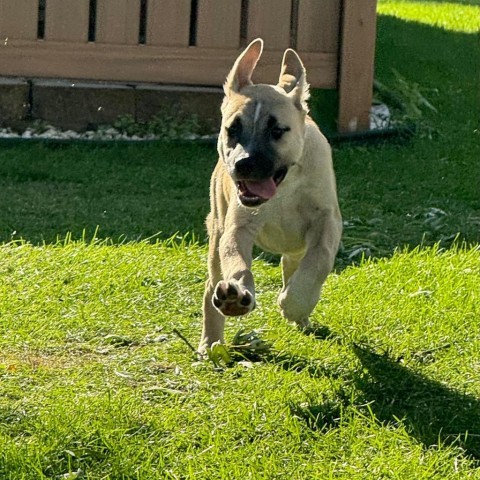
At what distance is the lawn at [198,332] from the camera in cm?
409

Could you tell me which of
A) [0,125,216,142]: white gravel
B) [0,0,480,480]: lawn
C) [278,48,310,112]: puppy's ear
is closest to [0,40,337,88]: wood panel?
[0,125,216,142]: white gravel

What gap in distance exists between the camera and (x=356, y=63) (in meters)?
9.28

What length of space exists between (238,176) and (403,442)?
1207mm

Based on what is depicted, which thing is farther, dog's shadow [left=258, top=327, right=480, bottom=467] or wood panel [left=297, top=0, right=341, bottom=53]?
wood panel [left=297, top=0, right=341, bottom=53]

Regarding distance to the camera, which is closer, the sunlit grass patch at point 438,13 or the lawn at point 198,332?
the lawn at point 198,332

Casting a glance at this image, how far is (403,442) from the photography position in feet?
13.6

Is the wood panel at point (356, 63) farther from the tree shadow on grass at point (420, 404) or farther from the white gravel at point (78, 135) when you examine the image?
the tree shadow on grass at point (420, 404)

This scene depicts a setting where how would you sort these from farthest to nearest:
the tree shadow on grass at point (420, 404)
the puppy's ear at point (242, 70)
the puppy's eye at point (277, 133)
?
1. the puppy's ear at point (242, 70)
2. the puppy's eye at point (277, 133)
3. the tree shadow on grass at point (420, 404)

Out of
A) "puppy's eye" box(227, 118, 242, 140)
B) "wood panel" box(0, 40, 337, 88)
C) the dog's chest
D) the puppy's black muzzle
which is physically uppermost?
"puppy's eye" box(227, 118, 242, 140)

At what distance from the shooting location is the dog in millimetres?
4555

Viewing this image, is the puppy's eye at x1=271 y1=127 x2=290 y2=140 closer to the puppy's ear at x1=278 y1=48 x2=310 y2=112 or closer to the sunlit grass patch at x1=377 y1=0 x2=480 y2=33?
the puppy's ear at x1=278 y1=48 x2=310 y2=112

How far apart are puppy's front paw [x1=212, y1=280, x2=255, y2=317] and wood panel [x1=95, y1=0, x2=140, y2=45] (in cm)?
533

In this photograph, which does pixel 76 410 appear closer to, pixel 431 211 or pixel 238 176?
pixel 238 176

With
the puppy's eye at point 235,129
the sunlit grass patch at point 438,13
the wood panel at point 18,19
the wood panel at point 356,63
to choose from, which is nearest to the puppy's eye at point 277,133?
the puppy's eye at point 235,129
